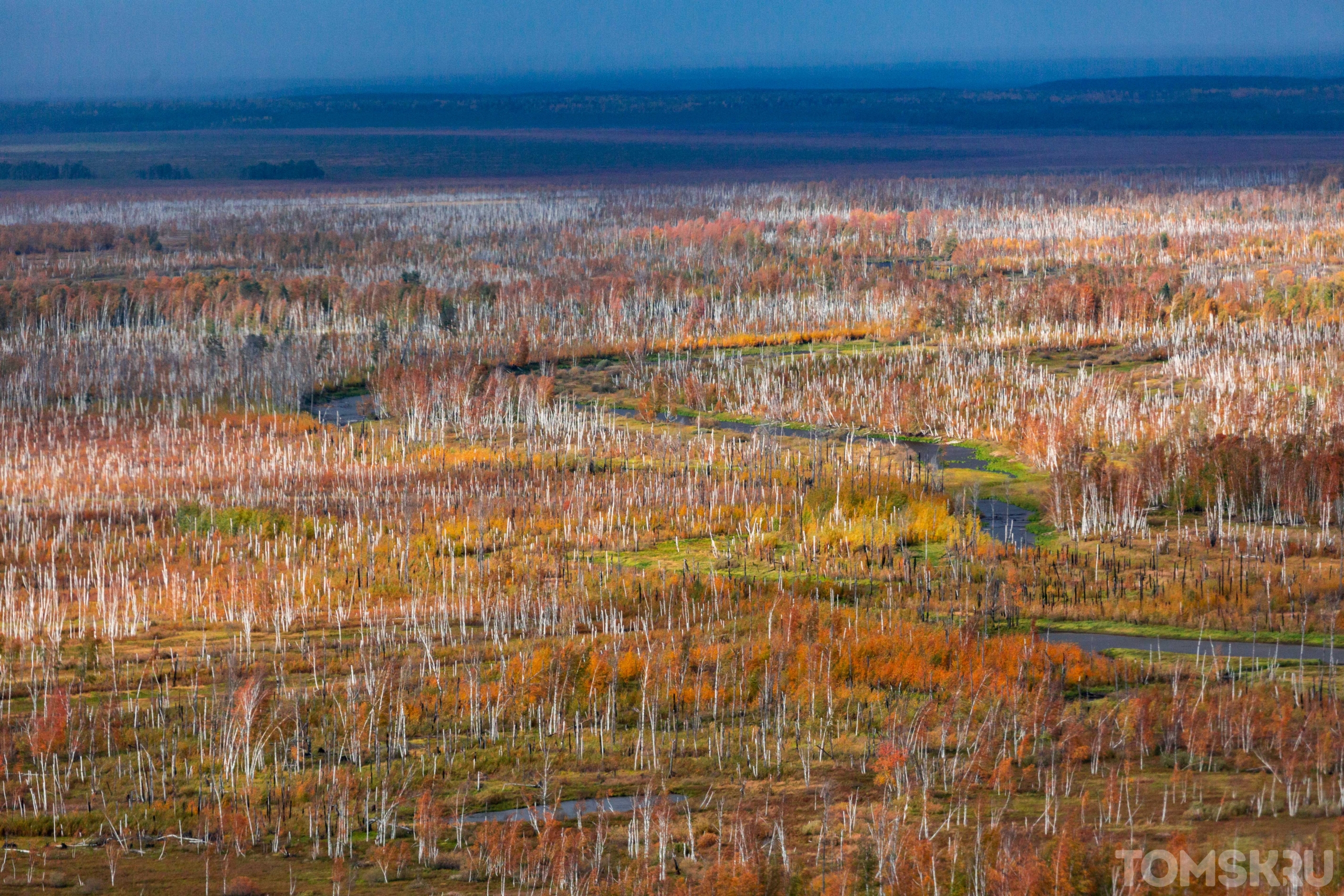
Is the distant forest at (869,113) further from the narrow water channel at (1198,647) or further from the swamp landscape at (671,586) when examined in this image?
the narrow water channel at (1198,647)

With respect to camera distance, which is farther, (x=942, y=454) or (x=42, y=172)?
(x=42, y=172)

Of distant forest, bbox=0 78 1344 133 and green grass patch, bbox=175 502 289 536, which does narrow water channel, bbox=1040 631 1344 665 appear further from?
distant forest, bbox=0 78 1344 133

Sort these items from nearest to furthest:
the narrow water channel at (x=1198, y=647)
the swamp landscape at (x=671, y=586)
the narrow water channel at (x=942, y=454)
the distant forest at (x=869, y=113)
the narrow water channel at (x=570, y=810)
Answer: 1. the swamp landscape at (x=671, y=586)
2. the narrow water channel at (x=570, y=810)
3. the narrow water channel at (x=1198, y=647)
4. the narrow water channel at (x=942, y=454)
5. the distant forest at (x=869, y=113)

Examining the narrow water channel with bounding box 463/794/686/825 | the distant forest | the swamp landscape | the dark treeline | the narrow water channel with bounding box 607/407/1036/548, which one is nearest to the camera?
the swamp landscape

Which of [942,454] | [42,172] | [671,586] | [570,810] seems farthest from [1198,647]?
[42,172]

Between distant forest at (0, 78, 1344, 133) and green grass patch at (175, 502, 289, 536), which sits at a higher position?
distant forest at (0, 78, 1344, 133)

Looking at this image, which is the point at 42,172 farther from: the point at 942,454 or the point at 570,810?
the point at 570,810

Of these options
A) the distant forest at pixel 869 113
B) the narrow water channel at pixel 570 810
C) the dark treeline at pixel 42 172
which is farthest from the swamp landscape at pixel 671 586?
the distant forest at pixel 869 113

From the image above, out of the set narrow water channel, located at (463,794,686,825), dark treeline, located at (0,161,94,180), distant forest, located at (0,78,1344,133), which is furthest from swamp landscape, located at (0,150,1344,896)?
distant forest, located at (0,78,1344,133)

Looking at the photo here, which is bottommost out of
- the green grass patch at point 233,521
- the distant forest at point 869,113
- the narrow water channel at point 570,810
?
the green grass patch at point 233,521
